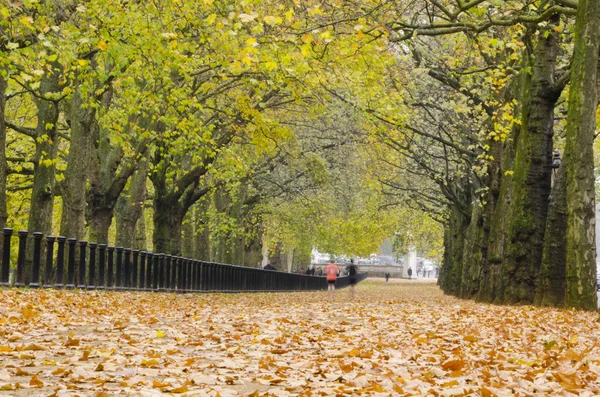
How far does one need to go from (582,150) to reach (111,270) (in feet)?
36.4

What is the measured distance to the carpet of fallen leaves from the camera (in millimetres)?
6086

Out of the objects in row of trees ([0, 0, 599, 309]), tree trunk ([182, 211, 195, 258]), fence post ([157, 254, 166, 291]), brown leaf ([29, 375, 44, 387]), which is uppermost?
row of trees ([0, 0, 599, 309])

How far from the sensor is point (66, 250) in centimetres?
1803

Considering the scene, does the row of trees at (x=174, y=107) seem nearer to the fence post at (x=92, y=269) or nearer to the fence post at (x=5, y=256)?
the fence post at (x=92, y=269)

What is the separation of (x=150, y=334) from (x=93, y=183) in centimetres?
1626

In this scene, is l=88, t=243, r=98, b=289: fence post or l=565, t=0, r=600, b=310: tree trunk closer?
l=565, t=0, r=600, b=310: tree trunk

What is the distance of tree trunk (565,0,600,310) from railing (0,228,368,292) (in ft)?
30.5

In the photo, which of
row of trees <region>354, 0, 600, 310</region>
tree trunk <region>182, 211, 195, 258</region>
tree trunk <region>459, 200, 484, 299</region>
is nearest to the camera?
row of trees <region>354, 0, 600, 310</region>

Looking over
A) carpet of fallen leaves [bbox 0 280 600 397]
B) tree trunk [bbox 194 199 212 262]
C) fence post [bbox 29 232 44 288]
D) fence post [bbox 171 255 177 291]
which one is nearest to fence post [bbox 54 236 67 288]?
fence post [bbox 29 232 44 288]

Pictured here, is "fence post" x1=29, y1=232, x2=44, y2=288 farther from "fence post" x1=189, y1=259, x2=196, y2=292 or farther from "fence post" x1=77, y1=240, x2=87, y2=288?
"fence post" x1=189, y1=259, x2=196, y2=292

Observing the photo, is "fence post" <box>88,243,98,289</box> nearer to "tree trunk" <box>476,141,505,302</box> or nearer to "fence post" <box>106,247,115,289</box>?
"fence post" <box>106,247,115,289</box>

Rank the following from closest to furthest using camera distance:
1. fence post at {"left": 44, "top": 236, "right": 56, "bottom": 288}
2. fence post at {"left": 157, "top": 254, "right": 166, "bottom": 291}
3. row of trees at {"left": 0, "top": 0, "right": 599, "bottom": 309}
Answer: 1. row of trees at {"left": 0, "top": 0, "right": 599, "bottom": 309}
2. fence post at {"left": 44, "top": 236, "right": 56, "bottom": 288}
3. fence post at {"left": 157, "top": 254, "right": 166, "bottom": 291}

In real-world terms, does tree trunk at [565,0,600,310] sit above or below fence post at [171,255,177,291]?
above

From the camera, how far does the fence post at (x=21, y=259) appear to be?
16.4 m
